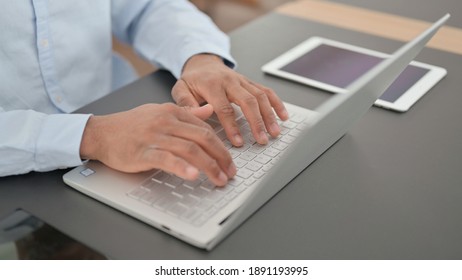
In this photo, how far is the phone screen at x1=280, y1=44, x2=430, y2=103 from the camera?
100cm

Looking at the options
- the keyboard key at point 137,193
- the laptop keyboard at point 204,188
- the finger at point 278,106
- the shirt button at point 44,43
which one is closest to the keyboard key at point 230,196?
the laptop keyboard at point 204,188

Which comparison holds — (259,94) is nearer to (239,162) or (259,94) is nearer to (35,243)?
(239,162)

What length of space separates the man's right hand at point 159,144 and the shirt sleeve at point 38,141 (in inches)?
0.7

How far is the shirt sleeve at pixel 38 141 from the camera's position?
77cm

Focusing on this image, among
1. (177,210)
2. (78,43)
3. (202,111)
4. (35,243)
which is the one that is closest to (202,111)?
(202,111)

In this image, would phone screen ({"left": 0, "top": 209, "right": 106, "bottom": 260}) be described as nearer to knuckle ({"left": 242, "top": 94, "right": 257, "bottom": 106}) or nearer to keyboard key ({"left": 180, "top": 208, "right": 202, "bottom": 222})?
keyboard key ({"left": 180, "top": 208, "right": 202, "bottom": 222})

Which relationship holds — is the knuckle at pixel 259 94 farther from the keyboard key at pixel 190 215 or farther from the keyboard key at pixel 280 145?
the keyboard key at pixel 190 215

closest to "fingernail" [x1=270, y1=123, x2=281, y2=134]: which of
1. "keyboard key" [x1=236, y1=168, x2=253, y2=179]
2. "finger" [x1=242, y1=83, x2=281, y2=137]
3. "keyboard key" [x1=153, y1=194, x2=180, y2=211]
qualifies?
"finger" [x1=242, y1=83, x2=281, y2=137]

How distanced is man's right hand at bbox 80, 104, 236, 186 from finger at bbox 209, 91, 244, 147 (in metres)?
0.06

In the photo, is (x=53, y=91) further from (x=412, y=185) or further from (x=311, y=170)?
(x=412, y=185)

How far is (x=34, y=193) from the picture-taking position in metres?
0.75

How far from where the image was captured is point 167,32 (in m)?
1.15

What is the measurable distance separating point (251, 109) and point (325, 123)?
8.0 inches

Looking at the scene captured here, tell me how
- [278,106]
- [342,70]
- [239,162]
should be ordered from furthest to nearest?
[342,70], [278,106], [239,162]
